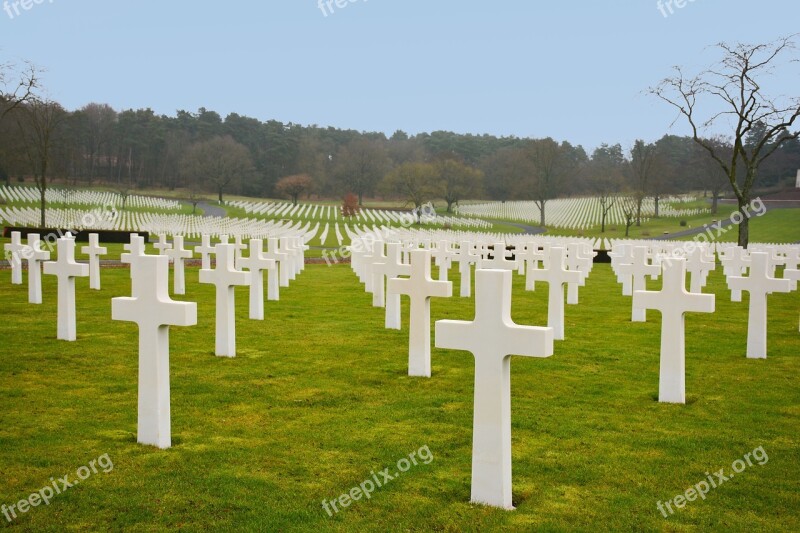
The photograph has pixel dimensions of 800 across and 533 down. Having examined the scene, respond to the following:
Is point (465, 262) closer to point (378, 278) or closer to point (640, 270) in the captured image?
point (378, 278)

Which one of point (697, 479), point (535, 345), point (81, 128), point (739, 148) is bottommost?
point (697, 479)


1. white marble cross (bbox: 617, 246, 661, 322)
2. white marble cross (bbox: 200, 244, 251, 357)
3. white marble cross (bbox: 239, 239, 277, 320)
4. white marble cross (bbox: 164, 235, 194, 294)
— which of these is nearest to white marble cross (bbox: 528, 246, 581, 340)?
white marble cross (bbox: 617, 246, 661, 322)

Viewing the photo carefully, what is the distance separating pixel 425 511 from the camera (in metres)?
4.26

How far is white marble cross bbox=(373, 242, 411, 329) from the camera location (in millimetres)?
10188

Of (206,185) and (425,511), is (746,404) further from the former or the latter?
(206,185)

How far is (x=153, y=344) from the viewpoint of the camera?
530cm

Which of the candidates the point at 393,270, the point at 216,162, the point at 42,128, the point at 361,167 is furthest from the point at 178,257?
the point at 361,167

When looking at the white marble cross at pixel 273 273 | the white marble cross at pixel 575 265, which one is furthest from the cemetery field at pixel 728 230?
the white marble cross at pixel 273 273

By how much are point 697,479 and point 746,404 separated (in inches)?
93.6

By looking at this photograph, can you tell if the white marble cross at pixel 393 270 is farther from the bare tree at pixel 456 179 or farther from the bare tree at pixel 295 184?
the bare tree at pixel 295 184

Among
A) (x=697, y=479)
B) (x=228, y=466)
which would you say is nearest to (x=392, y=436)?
(x=228, y=466)

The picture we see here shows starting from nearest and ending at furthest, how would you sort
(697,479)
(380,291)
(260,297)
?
(697,479) → (260,297) → (380,291)

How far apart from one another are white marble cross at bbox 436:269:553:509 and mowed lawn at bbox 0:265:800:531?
17 cm

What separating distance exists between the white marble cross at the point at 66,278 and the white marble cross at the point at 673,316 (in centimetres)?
643
